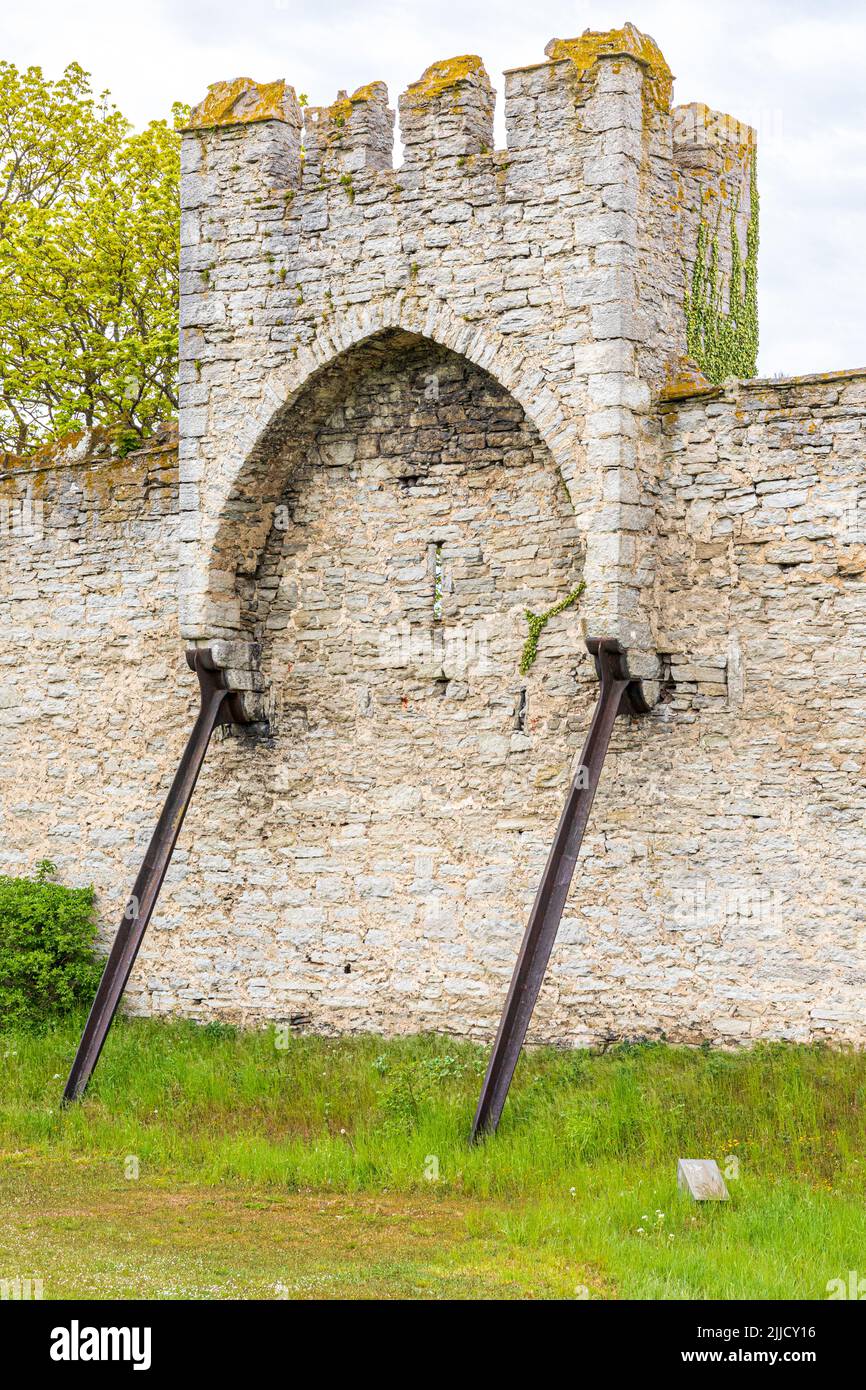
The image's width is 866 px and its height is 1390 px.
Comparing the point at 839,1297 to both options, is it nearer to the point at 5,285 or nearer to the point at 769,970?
the point at 769,970

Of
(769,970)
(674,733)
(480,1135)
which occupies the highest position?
(674,733)

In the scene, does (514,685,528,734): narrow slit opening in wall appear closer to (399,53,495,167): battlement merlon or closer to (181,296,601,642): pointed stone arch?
(181,296,601,642): pointed stone arch

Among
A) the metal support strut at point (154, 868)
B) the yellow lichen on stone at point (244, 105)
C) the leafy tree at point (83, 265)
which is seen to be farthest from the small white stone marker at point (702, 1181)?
the leafy tree at point (83, 265)

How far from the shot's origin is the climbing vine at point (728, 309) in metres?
10.9

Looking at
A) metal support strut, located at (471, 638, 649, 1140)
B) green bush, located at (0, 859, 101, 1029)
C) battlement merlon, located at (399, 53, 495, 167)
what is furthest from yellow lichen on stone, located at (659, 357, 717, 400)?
green bush, located at (0, 859, 101, 1029)

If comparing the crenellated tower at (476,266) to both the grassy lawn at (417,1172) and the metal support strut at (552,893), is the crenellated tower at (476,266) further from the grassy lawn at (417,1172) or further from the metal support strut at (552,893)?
the grassy lawn at (417,1172)

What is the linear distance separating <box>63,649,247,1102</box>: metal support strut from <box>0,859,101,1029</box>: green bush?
1.29 m

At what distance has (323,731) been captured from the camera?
37.6 feet

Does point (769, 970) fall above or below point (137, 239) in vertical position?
below

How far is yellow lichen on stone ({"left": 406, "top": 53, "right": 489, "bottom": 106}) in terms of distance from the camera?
10.6 meters

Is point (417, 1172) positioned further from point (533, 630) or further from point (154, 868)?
point (533, 630)

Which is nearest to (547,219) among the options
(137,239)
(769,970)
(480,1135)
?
(769,970)

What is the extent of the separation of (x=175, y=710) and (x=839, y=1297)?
6.80m

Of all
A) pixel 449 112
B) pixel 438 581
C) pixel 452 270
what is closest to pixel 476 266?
pixel 452 270
